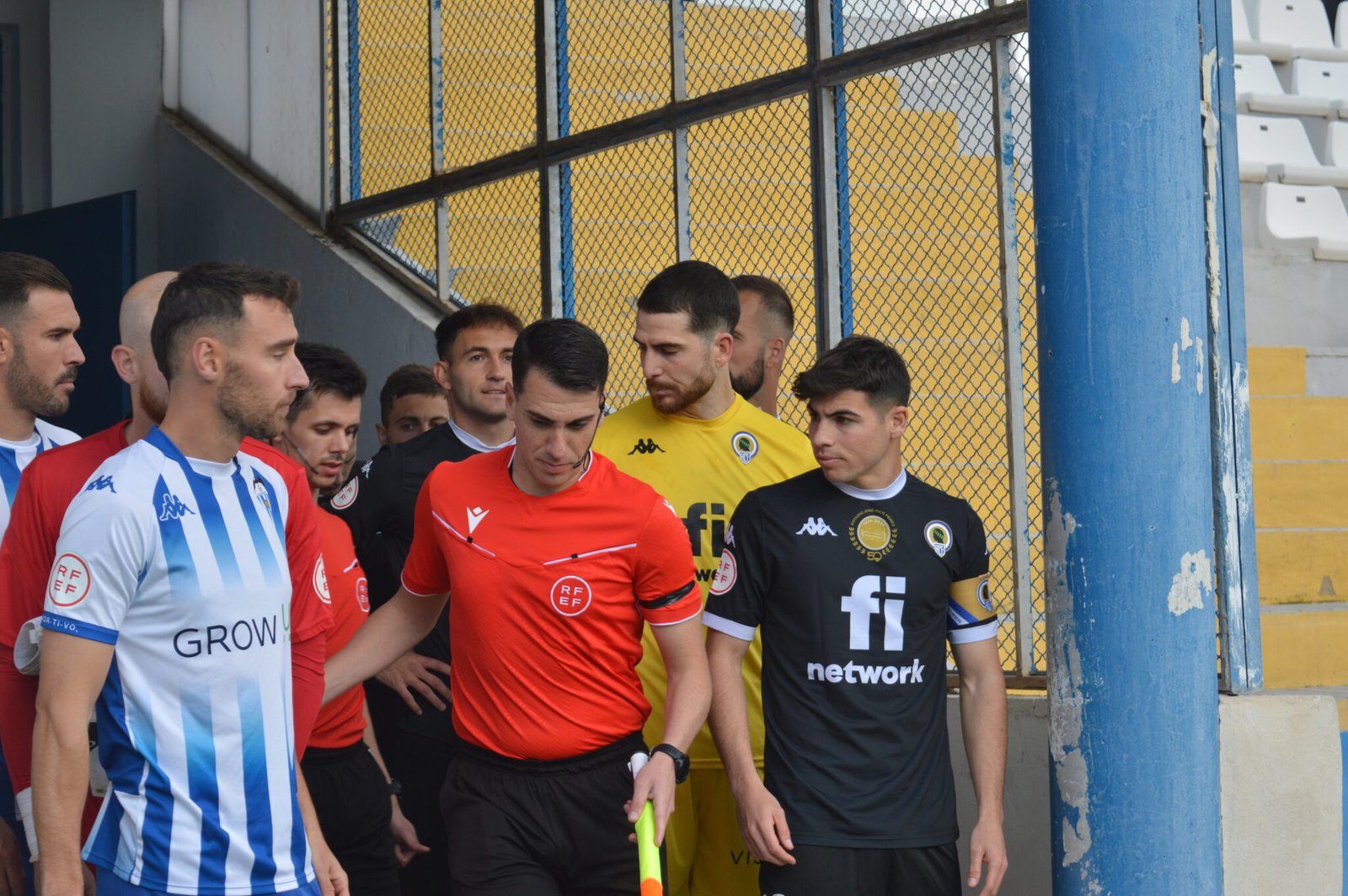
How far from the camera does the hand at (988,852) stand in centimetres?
352

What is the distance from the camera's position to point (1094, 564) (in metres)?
3.60

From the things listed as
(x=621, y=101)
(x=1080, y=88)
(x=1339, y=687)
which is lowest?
(x=1339, y=687)

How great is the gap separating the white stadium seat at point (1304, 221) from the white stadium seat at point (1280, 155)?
134 millimetres

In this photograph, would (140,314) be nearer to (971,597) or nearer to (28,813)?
(28,813)

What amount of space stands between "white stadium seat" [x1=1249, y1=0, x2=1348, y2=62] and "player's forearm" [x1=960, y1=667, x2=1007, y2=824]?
7911 millimetres

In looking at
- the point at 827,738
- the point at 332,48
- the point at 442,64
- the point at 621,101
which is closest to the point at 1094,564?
the point at 827,738

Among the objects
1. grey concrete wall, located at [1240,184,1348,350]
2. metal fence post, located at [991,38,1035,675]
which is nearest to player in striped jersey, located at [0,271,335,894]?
metal fence post, located at [991,38,1035,675]

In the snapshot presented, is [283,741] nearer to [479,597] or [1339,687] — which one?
[479,597]

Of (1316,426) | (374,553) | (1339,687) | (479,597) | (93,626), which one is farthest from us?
(1316,426)

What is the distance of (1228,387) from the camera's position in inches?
166

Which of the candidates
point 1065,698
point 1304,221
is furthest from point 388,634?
point 1304,221

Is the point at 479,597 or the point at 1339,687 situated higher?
the point at 479,597

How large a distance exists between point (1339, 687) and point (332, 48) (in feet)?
19.4

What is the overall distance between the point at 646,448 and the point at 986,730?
1154 mm
